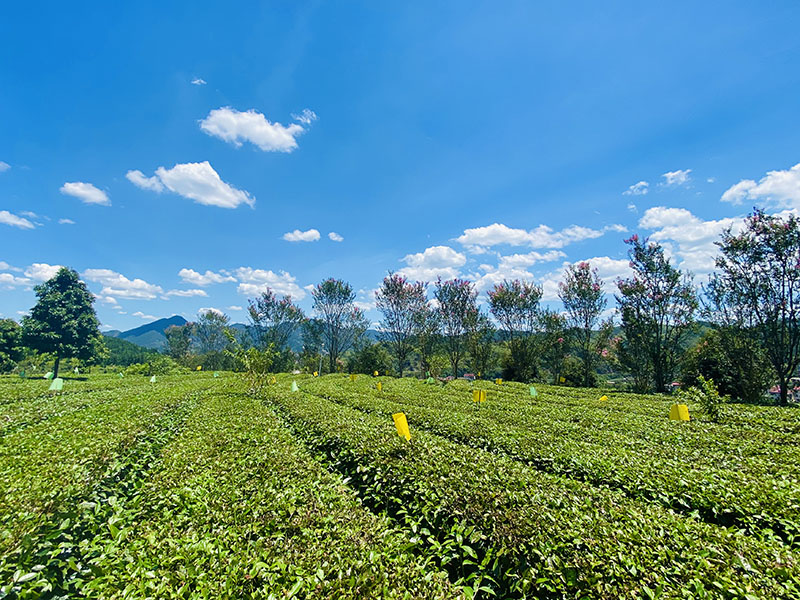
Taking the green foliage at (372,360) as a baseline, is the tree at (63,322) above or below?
above

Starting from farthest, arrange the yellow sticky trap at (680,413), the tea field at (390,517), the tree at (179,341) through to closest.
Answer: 1. the tree at (179,341)
2. the yellow sticky trap at (680,413)
3. the tea field at (390,517)

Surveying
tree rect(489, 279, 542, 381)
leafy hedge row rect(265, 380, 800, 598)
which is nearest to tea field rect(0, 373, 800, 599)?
leafy hedge row rect(265, 380, 800, 598)

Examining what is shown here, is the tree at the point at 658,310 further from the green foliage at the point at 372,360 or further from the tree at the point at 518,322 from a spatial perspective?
the green foliage at the point at 372,360

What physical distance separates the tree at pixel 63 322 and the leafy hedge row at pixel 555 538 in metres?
38.9

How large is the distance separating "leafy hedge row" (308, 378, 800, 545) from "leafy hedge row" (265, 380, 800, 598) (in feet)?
3.14

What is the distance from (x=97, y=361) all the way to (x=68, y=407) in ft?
94.9

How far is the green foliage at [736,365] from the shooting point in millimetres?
18766

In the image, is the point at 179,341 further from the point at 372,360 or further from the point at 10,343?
the point at 372,360

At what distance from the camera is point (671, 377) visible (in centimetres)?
2569

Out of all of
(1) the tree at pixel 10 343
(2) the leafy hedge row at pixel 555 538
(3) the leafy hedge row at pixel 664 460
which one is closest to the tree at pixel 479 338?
(3) the leafy hedge row at pixel 664 460

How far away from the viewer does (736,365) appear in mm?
19797

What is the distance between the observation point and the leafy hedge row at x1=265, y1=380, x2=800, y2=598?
2.56 metres

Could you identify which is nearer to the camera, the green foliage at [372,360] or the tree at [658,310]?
the tree at [658,310]

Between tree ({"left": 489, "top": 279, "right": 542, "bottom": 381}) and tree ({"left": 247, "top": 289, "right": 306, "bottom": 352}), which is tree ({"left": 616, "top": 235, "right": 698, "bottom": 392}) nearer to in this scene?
tree ({"left": 489, "top": 279, "right": 542, "bottom": 381})
